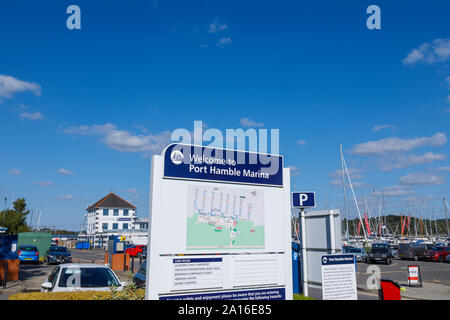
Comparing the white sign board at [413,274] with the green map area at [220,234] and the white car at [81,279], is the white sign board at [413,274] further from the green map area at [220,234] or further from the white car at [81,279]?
the white car at [81,279]

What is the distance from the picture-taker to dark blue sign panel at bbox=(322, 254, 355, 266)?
9477 mm

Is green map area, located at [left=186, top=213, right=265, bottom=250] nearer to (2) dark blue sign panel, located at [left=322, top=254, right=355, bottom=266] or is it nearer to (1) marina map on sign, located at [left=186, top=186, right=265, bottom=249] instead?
(1) marina map on sign, located at [left=186, top=186, right=265, bottom=249]

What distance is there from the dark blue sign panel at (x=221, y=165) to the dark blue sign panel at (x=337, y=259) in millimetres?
2366

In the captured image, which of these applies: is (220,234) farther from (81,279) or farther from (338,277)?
(81,279)

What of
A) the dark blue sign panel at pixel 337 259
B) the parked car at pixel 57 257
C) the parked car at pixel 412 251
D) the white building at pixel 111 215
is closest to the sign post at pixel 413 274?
the dark blue sign panel at pixel 337 259

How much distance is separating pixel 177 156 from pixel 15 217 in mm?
59734

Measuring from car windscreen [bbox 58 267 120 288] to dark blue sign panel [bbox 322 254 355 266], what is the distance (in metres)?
5.49

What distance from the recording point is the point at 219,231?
7.82 metres

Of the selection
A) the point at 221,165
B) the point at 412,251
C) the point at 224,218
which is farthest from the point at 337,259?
the point at 412,251
